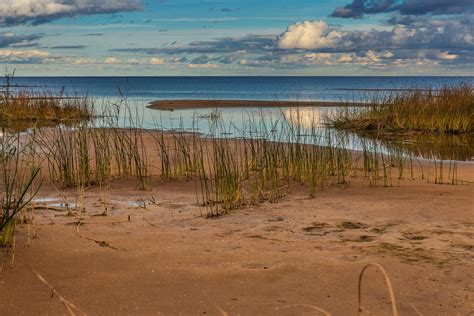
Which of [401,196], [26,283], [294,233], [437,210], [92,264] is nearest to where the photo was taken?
[26,283]

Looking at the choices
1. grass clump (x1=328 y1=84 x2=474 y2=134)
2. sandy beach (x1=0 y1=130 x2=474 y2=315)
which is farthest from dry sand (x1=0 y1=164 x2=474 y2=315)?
grass clump (x1=328 y1=84 x2=474 y2=134)

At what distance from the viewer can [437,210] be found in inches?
255

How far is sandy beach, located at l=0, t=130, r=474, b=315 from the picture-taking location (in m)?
3.80

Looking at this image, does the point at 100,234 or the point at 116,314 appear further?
the point at 100,234

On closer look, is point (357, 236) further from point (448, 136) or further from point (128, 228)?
point (448, 136)

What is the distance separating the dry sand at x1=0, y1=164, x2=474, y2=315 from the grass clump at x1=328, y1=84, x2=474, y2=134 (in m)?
10.4

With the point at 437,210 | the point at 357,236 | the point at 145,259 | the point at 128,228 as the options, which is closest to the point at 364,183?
the point at 437,210

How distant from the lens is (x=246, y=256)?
4.76 m

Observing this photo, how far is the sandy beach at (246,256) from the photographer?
12.5 feet

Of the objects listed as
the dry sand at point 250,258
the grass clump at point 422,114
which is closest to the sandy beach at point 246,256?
the dry sand at point 250,258

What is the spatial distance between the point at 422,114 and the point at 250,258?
45.8ft

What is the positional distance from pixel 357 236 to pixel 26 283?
2.70 meters

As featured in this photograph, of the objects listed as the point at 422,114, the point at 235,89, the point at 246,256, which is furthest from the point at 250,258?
the point at 235,89

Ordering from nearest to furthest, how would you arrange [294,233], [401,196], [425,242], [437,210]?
[425,242] < [294,233] < [437,210] < [401,196]
